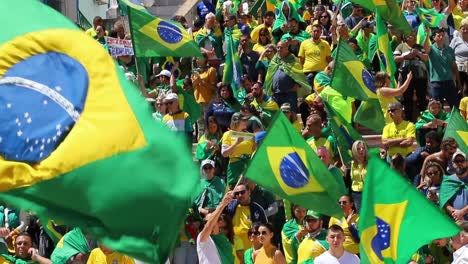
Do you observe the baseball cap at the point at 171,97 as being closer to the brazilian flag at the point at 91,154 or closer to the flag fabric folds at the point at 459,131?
the flag fabric folds at the point at 459,131

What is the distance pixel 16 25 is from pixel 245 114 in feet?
31.8

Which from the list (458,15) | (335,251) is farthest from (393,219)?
(458,15)

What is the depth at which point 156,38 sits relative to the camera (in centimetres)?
1742

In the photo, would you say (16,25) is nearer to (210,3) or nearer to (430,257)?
(430,257)

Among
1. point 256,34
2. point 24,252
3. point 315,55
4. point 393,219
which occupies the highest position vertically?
point 393,219

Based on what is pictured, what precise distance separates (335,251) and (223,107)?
6.05 m

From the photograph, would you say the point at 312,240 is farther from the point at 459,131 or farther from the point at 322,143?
the point at 322,143

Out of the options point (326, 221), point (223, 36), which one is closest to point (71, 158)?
point (326, 221)

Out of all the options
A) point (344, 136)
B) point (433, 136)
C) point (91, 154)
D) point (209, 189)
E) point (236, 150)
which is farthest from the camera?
point (236, 150)

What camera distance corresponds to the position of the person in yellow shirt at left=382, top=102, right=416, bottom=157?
16828 mm

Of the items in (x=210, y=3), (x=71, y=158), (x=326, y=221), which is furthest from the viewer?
(x=210, y=3)

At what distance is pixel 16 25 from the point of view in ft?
26.2

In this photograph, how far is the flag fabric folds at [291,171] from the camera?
41.8 ft

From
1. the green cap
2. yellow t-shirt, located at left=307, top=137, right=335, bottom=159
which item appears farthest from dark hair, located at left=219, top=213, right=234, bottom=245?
yellow t-shirt, located at left=307, top=137, right=335, bottom=159
